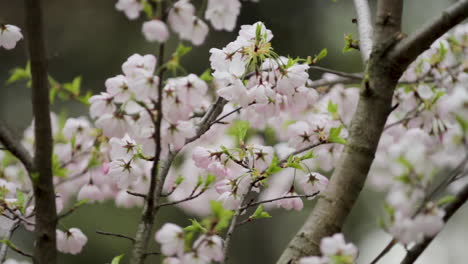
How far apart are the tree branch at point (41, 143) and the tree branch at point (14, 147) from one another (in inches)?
0.6

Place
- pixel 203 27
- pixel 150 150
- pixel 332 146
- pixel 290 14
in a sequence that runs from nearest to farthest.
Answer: pixel 203 27, pixel 150 150, pixel 332 146, pixel 290 14

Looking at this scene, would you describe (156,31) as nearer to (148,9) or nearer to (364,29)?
(148,9)

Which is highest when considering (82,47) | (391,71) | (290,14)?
(290,14)

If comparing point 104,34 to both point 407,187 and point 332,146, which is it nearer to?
point 332,146

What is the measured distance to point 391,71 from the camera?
3.64ft

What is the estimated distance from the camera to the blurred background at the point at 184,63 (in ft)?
15.7

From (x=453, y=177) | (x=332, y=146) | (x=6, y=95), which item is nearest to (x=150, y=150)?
(x=453, y=177)

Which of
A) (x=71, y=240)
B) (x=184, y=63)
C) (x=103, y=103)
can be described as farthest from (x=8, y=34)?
(x=184, y=63)

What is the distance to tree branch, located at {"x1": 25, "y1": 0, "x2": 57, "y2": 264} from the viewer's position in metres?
0.85

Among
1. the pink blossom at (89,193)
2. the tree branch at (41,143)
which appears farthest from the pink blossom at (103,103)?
the pink blossom at (89,193)

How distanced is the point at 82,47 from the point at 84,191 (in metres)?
3.92

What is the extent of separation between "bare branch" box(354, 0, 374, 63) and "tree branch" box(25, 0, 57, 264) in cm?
63

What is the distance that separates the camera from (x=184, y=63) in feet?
16.0

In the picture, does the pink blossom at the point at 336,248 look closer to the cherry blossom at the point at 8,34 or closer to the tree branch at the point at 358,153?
the tree branch at the point at 358,153
